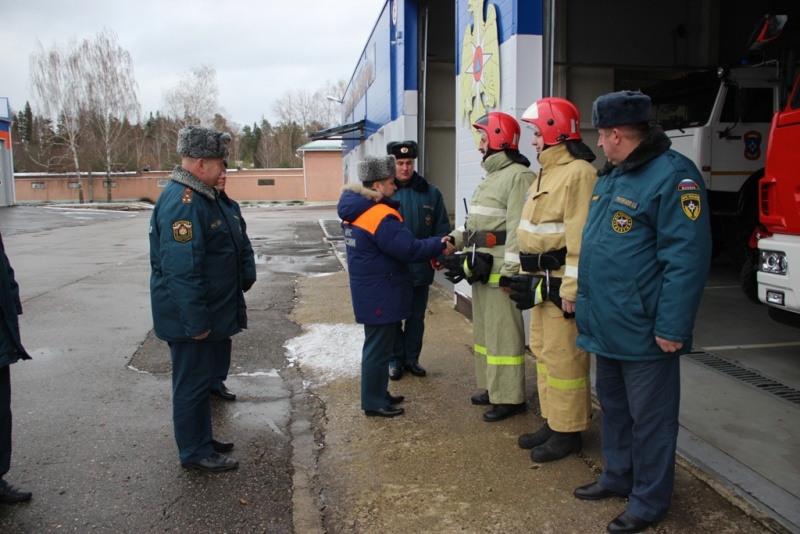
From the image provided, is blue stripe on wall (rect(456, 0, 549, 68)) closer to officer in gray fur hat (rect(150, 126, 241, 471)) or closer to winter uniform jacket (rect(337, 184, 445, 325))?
winter uniform jacket (rect(337, 184, 445, 325))

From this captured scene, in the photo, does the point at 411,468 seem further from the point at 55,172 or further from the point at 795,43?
the point at 55,172

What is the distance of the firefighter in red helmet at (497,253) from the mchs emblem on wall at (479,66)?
203 cm

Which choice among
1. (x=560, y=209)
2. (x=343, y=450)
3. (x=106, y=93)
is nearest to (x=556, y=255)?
(x=560, y=209)

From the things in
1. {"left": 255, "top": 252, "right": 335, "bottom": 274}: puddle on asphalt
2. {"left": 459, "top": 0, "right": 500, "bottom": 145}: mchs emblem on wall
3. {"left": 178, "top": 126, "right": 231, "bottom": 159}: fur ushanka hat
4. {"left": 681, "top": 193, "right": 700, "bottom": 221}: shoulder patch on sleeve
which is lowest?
{"left": 255, "top": 252, "right": 335, "bottom": 274}: puddle on asphalt

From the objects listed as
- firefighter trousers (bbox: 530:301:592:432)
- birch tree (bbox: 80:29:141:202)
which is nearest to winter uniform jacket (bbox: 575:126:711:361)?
firefighter trousers (bbox: 530:301:592:432)

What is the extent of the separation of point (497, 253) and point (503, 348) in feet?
2.17

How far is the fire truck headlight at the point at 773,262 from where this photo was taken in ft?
16.1

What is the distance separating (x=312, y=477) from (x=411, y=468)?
0.59m

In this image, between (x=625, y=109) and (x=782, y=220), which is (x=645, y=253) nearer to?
(x=625, y=109)

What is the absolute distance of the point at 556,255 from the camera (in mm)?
3686

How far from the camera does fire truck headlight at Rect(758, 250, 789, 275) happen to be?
492 centimetres

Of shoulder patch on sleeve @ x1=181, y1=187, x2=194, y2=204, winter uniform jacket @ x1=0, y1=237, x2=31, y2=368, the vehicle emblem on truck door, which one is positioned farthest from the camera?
the vehicle emblem on truck door

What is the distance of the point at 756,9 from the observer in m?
12.5

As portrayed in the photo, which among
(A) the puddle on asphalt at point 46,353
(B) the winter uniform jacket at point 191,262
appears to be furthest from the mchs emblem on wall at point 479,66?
(A) the puddle on asphalt at point 46,353
